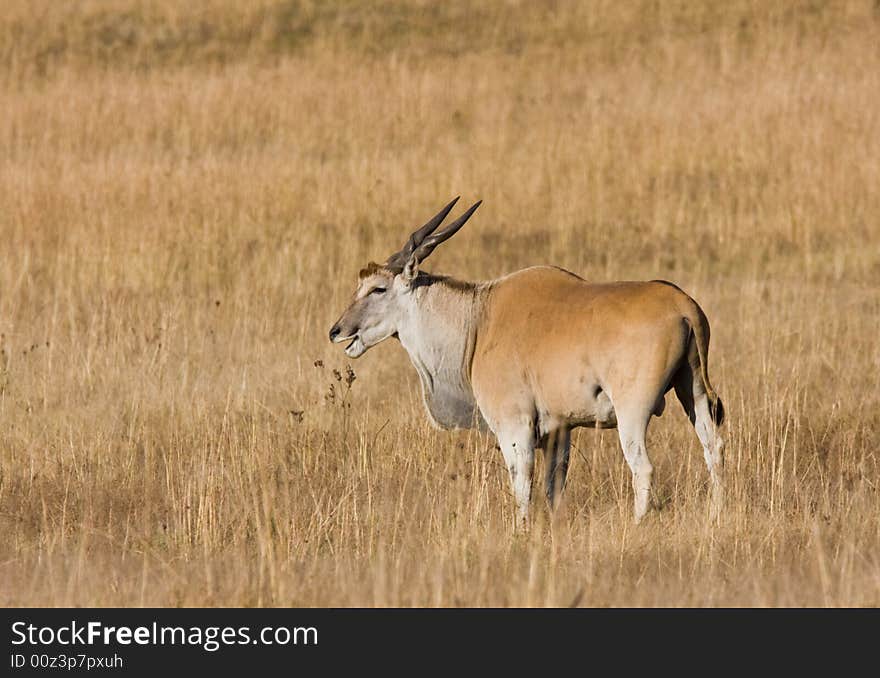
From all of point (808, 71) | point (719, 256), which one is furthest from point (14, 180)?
point (808, 71)

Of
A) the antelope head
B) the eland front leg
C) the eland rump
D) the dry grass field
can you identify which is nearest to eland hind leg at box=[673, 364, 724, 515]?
the eland rump

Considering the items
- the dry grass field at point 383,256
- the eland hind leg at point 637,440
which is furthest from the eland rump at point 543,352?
the dry grass field at point 383,256

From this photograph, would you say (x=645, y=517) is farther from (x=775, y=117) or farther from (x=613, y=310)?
(x=775, y=117)

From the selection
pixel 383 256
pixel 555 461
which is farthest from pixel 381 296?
pixel 383 256

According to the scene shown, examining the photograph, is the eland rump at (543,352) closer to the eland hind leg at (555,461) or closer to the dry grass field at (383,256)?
the eland hind leg at (555,461)

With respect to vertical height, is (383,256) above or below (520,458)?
above

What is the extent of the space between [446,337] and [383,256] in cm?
720

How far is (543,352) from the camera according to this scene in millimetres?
7480

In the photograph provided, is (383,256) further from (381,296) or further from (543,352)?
(543,352)

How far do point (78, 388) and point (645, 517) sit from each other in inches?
180

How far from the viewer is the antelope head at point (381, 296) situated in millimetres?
8102

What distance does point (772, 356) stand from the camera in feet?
35.7

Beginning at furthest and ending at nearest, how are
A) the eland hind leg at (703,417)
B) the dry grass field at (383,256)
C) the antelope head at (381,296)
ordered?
1. the antelope head at (381,296)
2. the eland hind leg at (703,417)
3. the dry grass field at (383,256)

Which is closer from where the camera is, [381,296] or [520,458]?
[520,458]
